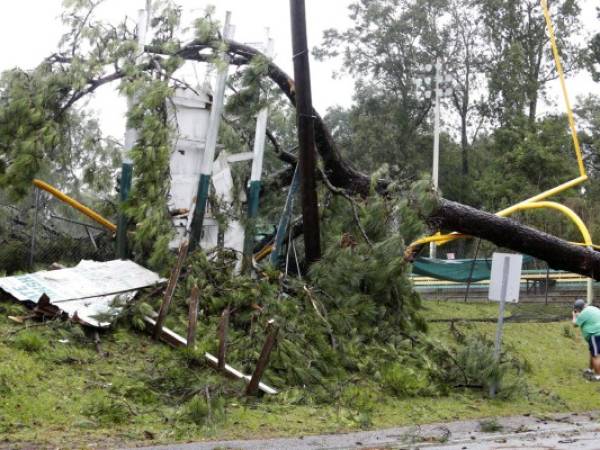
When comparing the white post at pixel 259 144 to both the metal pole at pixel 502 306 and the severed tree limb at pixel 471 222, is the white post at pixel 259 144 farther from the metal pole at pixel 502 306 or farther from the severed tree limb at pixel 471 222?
the metal pole at pixel 502 306

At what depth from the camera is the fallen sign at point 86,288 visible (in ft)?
33.7

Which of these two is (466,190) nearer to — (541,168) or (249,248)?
(541,168)

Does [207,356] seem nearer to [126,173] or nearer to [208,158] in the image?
[208,158]

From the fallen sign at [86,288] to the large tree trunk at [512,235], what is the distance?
4.34 m

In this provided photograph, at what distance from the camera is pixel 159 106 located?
11.2 meters

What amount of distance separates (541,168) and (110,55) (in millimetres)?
28997

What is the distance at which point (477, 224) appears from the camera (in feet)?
43.0

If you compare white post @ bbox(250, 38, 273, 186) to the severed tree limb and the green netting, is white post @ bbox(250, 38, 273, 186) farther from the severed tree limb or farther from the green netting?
the green netting

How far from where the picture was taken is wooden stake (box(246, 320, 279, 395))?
8.80 m

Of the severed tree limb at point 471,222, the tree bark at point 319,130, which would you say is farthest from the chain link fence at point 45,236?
the severed tree limb at point 471,222

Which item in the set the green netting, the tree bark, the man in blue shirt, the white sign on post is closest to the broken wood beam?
the white sign on post

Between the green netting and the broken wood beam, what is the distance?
887 centimetres

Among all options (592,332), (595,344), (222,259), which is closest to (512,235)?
(592,332)

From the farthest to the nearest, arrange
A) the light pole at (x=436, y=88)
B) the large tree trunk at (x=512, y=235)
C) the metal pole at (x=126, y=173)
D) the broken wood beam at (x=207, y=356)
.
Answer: the light pole at (x=436, y=88)
the large tree trunk at (x=512, y=235)
the metal pole at (x=126, y=173)
the broken wood beam at (x=207, y=356)
